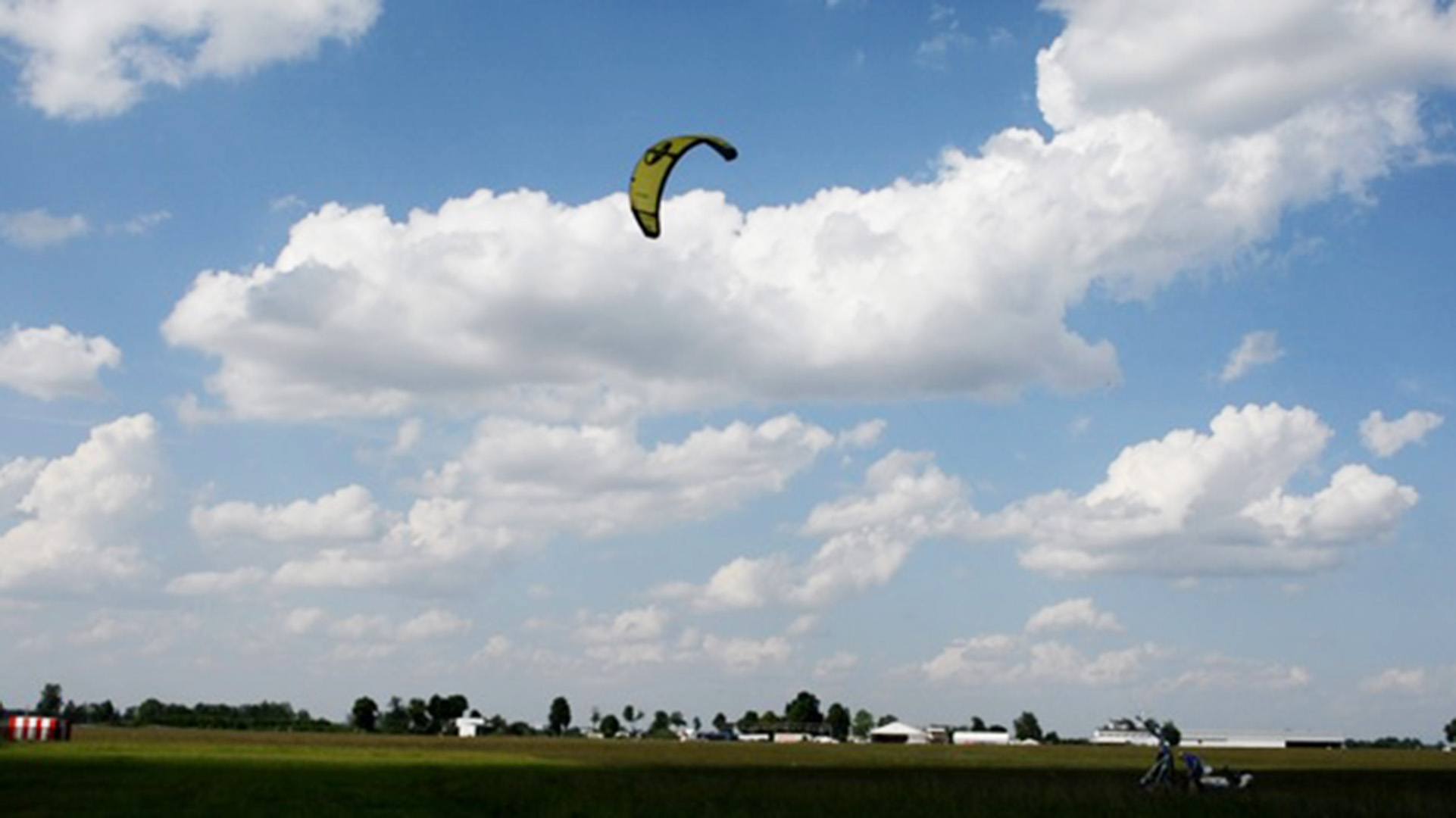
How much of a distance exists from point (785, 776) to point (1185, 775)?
56.7 ft

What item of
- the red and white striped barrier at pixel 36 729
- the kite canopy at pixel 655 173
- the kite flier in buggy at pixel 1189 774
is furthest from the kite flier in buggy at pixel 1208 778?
the red and white striped barrier at pixel 36 729

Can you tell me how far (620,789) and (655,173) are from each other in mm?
17293

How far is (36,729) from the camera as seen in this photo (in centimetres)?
8612

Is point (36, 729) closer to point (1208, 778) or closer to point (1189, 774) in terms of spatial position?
point (1208, 778)

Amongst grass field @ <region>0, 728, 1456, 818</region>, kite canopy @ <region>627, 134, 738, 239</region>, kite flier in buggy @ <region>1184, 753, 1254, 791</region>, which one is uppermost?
kite canopy @ <region>627, 134, 738, 239</region>

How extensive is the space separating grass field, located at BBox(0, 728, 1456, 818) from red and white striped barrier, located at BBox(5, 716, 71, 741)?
16.8 metres

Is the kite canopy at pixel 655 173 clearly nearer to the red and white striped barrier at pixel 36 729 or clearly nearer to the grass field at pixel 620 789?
the grass field at pixel 620 789

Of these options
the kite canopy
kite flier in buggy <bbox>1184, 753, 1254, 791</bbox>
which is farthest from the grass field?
the kite canopy

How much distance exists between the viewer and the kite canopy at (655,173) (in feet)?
108

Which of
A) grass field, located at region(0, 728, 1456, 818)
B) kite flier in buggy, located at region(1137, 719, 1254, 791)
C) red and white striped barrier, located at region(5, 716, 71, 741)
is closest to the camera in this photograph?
grass field, located at region(0, 728, 1456, 818)

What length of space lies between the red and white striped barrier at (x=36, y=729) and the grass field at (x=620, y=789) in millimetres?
16813

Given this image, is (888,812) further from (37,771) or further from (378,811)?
(37,771)

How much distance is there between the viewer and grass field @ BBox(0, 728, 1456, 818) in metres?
32.4

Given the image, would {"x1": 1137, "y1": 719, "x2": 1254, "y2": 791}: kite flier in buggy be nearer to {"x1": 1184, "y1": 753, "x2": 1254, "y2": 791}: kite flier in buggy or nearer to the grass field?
{"x1": 1184, "y1": 753, "x2": 1254, "y2": 791}: kite flier in buggy
